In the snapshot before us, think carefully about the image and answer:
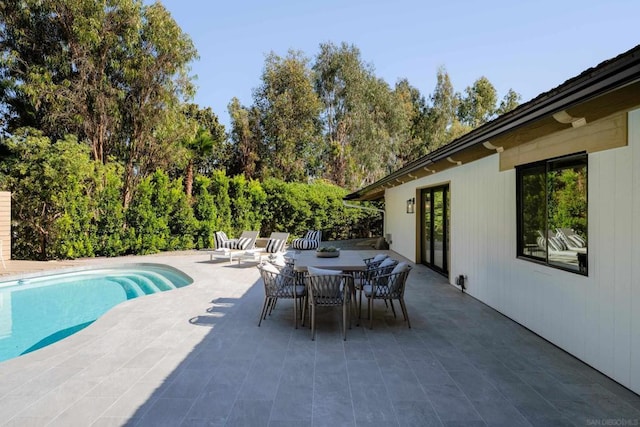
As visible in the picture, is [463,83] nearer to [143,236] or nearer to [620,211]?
[143,236]

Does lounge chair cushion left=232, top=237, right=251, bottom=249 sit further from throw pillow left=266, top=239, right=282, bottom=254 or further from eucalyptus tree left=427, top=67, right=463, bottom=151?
eucalyptus tree left=427, top=67, right=463, bottom=151

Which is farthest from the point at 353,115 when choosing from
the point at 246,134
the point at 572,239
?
the point at 572,239

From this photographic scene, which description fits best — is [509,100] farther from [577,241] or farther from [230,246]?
[577,241]

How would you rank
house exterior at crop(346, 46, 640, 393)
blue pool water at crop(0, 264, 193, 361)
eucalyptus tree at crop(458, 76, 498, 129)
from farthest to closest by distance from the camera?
eucalyptus tree at crop(458, 76, 498, 129), blue pool water at crop(0, 264, 193, 361), house exterior at crop(346, 46, 640, 393)

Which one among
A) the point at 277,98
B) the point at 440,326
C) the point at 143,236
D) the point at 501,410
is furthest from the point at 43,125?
the point at 501,410

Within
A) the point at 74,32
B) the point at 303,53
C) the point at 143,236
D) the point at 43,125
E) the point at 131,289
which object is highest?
the point at 303,53

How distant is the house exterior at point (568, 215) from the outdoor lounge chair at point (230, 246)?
721 cm

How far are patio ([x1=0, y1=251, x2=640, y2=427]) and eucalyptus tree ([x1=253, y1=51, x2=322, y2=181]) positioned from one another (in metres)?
18.2

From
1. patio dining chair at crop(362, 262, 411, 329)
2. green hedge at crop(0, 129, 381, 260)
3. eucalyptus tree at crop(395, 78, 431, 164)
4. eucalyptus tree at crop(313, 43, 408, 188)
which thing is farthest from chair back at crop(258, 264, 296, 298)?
eucalyptus tree at crop(395, 78, 431, 164)

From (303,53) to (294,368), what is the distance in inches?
902

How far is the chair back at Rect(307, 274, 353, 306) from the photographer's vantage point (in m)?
4.86

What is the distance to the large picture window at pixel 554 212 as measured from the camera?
160 inches

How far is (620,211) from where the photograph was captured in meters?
3.46

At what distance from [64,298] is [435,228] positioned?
9.06 m
